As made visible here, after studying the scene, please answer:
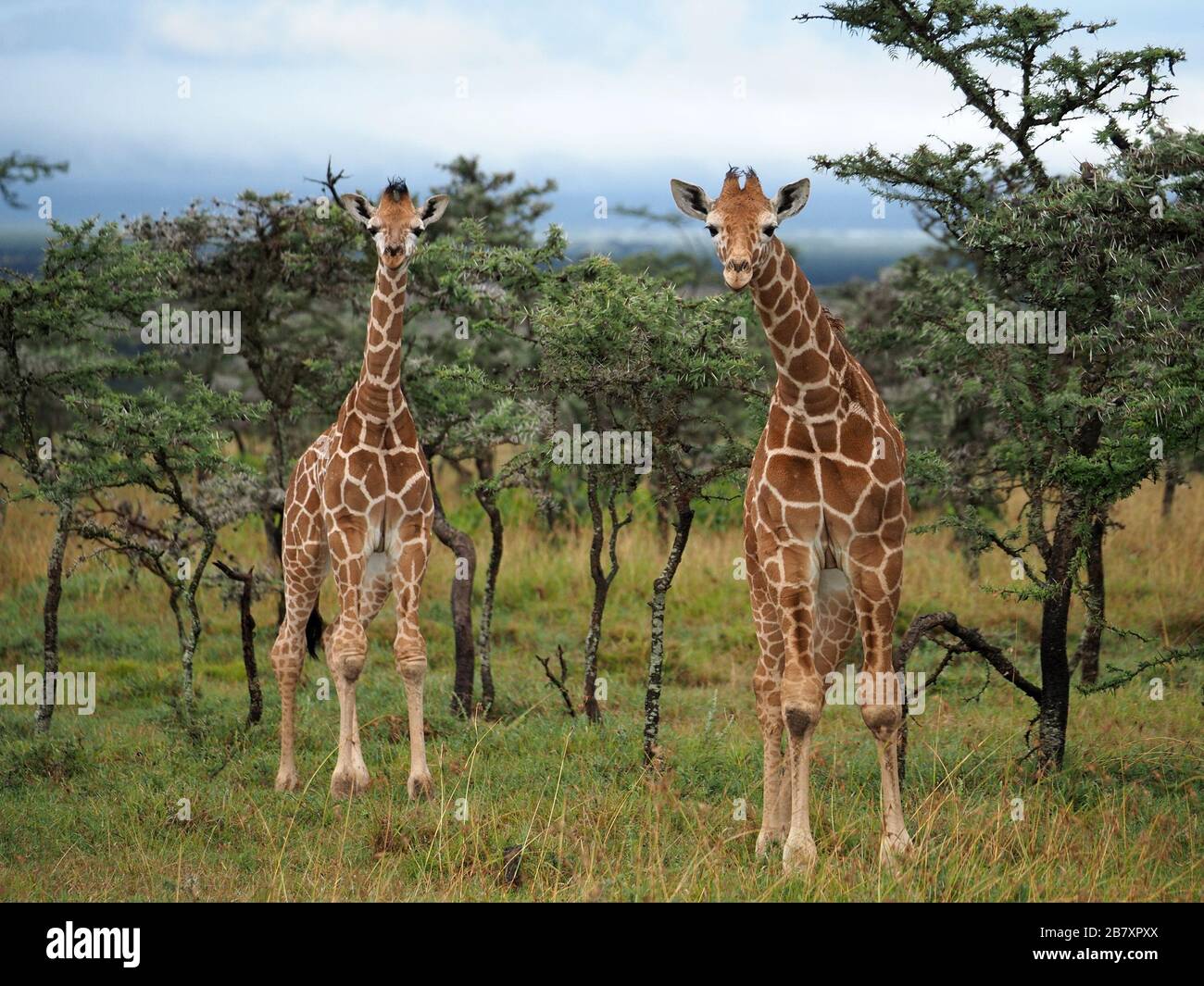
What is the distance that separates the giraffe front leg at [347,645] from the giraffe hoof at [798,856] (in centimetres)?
376

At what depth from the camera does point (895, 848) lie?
8.87 meters

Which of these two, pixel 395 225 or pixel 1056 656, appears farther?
pixel 1056 656

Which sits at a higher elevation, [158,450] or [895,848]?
[158,450]

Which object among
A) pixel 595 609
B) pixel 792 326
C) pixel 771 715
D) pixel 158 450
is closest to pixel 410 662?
pixel 595 609

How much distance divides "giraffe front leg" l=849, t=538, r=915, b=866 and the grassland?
10.2 inches

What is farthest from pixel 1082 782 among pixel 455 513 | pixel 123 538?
pixel 455 513

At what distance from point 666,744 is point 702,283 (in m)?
20.0

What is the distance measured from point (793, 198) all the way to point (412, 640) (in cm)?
460

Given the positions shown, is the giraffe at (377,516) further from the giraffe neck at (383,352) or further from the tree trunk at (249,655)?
the tree trunk at (249,655)

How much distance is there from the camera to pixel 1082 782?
1091 cm

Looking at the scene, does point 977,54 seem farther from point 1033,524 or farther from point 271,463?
point 271,463

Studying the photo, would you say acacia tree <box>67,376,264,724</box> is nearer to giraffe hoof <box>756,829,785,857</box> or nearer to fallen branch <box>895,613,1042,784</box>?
giraffe hoof <box>756,829,785,857</box>

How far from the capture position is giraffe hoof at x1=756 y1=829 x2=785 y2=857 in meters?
9.26

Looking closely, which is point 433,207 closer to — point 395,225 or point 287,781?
point 395,225
